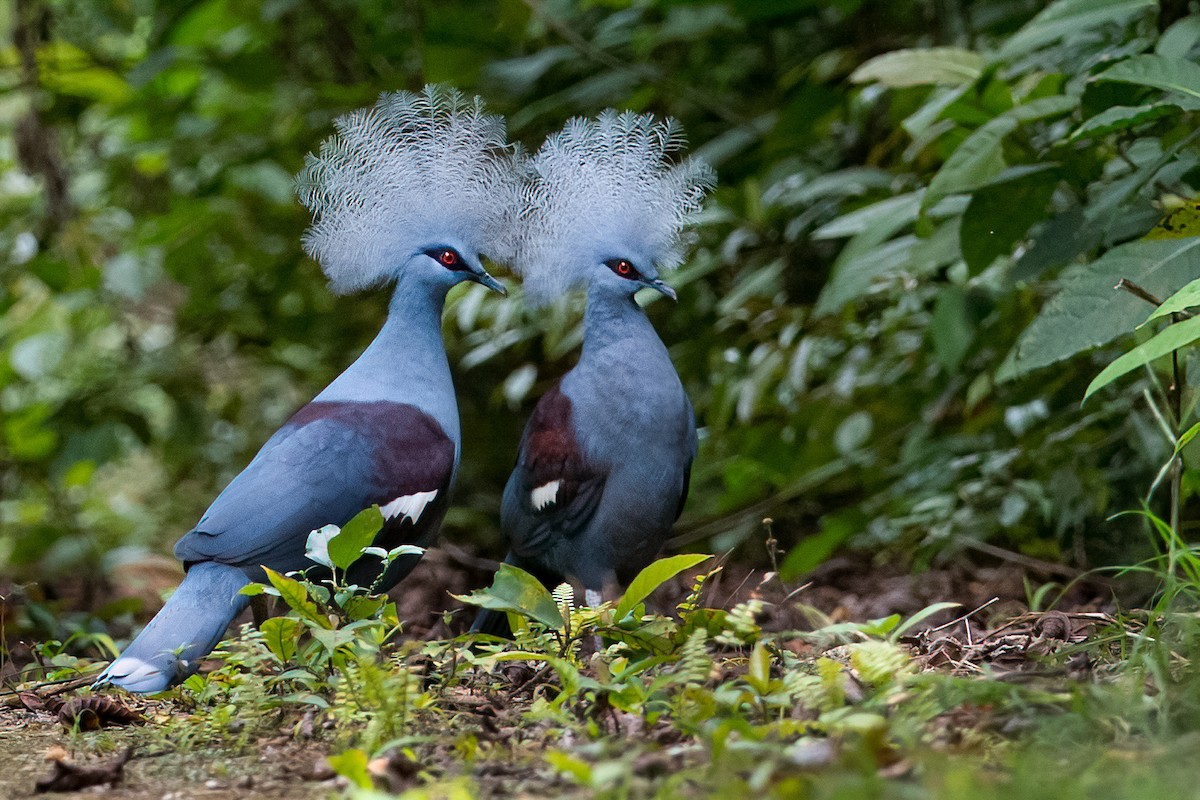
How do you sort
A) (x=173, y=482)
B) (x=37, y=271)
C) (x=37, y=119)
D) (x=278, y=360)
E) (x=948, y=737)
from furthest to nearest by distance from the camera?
(x=173, y=482) → (x=278, y=360) → (x=37, y=119) → (x=37, y=271) → (x=948, y=737)

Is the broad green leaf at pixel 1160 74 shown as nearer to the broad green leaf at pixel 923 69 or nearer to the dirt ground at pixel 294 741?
the broad green leaf at pixel 923 69

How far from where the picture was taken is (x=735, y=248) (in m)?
4.50

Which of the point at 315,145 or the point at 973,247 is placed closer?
the point at 973,247

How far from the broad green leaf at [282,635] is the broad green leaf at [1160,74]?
1.97 meters

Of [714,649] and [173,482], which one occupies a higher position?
[714,649]

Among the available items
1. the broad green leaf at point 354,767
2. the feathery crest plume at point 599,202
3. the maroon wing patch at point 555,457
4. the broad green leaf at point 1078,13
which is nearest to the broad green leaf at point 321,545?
the broad green leaf at point 354,767

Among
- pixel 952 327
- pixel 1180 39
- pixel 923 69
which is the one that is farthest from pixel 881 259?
pixel 1180 39

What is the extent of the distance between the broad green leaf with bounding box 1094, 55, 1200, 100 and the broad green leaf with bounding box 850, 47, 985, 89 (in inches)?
30.2

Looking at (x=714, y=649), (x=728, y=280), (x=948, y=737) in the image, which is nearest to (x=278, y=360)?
(x=728, y=280)

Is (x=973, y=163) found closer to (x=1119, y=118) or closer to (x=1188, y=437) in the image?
(x=1119, y=118)

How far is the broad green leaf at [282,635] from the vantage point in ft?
7.39

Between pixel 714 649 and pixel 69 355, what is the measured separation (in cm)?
407

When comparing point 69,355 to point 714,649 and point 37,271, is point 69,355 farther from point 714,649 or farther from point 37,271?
point 714,649

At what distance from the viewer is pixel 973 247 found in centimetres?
302
